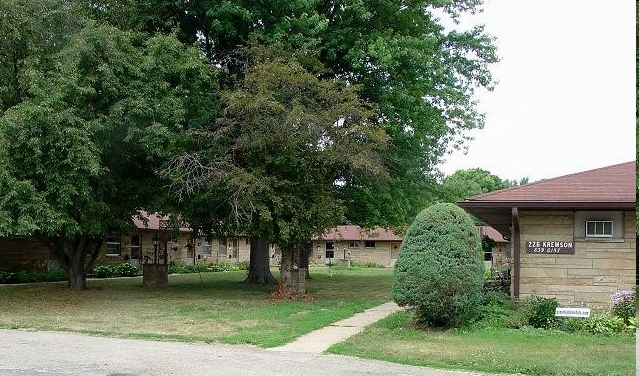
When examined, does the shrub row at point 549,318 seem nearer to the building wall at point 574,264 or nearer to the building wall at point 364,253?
the building wall at point 574,264

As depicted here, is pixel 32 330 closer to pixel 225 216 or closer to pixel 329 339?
pixel 329 339

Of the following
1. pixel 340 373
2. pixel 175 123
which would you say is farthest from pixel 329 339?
pixel 175 123

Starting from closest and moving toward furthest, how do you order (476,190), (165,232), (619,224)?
1. (619,224)
2. (165,232)
3. (476,190)

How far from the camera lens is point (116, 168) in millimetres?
22688

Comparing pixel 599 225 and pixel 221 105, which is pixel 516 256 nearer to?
pixel 599 225

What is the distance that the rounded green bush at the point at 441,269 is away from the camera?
13680 mm

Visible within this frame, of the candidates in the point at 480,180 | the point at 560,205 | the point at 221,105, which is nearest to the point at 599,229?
the point at 560,205

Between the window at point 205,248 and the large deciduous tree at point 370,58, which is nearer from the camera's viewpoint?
the large deciduous tree at point 370,58

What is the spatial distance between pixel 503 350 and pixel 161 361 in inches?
212

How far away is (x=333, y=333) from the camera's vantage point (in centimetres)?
1404

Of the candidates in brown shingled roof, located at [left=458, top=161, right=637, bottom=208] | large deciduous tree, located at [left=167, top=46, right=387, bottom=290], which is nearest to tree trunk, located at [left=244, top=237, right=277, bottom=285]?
large deciduous tree, located at [left=167, top=46, right=387, bottom=290]

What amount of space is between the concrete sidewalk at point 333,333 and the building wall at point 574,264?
3725 millimetres

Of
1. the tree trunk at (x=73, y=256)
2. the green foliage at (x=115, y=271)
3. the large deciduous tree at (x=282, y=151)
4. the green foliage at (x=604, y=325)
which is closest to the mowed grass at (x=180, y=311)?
the tree trunk at (x=73, y=256)

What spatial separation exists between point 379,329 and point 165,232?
71.9 feet
